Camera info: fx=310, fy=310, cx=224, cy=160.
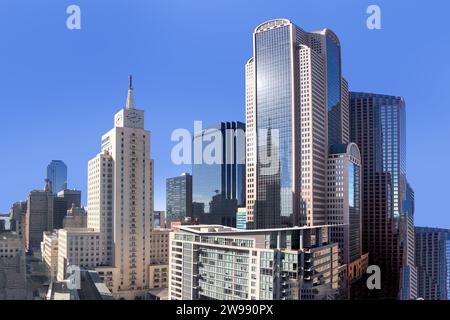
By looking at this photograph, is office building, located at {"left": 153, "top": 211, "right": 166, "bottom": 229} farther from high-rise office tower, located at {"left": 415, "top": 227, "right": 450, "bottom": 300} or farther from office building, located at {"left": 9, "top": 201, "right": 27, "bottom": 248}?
high-rise office tower, located at {"left": 415, "top": 227, "right": 450, "bottom": 300}

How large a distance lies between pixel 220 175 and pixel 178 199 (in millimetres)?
698

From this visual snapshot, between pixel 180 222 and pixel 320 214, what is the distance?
8.08 ft

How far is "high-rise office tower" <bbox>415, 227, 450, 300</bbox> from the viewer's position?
383cm

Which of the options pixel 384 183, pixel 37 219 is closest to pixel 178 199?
pixel 37 219

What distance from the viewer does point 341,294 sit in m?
3.74

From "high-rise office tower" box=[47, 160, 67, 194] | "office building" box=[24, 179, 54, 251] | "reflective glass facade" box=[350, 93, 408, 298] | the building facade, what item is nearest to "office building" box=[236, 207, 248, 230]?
"reflective glass facade" box=[350, 93, 408, 298]

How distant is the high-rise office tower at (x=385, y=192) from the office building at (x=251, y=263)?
0.66 m

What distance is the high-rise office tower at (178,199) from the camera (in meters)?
3.76

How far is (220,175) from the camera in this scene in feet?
12.8

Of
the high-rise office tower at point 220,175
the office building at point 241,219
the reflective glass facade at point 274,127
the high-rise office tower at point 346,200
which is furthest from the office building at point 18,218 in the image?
the high-rise office tower at point 346,200

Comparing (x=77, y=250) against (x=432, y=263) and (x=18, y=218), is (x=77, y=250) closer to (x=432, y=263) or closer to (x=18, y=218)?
(x=18, y=218)

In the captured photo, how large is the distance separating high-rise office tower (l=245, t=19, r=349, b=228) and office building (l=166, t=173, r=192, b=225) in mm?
977
